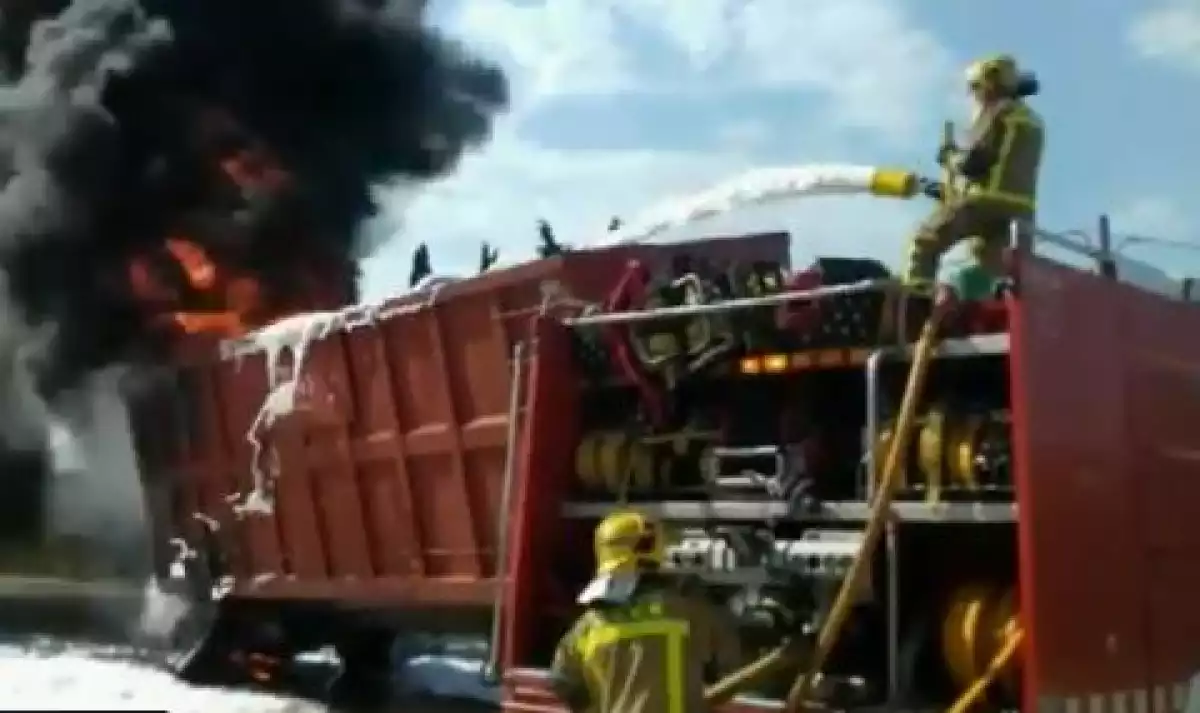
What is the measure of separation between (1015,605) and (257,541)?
6.79 metres

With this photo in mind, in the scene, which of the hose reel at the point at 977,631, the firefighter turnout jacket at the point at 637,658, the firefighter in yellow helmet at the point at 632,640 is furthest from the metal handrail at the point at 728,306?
the firefighter turnout jacket at the point at 637,658

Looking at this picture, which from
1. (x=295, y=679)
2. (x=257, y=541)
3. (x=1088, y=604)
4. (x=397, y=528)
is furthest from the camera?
(x=295, y=679)

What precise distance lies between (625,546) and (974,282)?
6.28ft

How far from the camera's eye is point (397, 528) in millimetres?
9969

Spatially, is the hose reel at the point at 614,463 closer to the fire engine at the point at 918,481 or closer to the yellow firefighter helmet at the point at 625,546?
the fire engine at the point at 918,481

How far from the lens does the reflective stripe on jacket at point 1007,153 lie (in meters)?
6.83

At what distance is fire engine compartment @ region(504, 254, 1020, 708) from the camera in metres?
6.13

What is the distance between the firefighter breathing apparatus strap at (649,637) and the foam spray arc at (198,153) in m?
8.37

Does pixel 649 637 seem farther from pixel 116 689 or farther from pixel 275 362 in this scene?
pixel 116 689

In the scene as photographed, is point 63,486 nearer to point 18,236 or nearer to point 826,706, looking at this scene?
point 18,236

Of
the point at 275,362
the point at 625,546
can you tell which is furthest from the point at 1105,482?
the point at 275,362

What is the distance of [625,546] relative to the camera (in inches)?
213

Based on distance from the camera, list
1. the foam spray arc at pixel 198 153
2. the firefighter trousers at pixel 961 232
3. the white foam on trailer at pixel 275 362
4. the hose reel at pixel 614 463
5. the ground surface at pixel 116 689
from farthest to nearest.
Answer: the foam spray arc at pixel 198 153 < the ground surface at pixel 116 689 < the white foam on trailer at pixel 275 362 < the hose reel at pixel 614 463 < the firefighter trousers at pixel 961 232

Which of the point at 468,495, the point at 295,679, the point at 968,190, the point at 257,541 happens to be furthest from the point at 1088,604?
the point at 295,679
